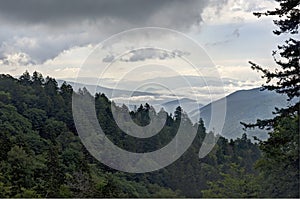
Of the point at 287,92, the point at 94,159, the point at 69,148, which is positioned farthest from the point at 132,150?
the point at 287,92

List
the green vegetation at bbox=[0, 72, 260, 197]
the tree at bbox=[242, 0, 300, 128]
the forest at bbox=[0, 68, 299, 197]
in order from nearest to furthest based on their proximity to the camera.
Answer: the tree at bbox=[242, 0, 300, 128], the forest at bbox=[0, 68, 299, 197], the green vegetation at bbox=[0, 72, 260, 197]

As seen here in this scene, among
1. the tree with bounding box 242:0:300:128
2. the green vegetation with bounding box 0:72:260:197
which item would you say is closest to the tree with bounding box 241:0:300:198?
the tree with bounding box 242:0:300:128

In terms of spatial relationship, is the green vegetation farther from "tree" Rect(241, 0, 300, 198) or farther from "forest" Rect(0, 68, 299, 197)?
"tree" Rect(241, 0, 300, 198)

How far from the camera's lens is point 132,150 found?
4644cm

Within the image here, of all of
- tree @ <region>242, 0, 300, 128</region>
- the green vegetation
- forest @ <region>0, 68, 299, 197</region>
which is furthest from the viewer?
the green vegetation

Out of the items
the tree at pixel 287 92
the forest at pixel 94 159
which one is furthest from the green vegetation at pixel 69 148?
the tree at pixel 287 92

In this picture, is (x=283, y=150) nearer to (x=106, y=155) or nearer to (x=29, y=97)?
(x=106, y=155)

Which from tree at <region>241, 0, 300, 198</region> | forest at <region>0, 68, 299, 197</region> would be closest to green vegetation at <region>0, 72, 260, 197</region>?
forest at <region>0, 68, 299, 197</region>

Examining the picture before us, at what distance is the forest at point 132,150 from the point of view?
11180 millimetres

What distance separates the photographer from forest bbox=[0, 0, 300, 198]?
1118cm

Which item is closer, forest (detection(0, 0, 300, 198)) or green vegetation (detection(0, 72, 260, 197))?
forest (detection(0, 0, 300, 198))

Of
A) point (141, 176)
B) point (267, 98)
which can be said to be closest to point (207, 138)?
point (141, 176)

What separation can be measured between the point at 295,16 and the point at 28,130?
37332 millimetres

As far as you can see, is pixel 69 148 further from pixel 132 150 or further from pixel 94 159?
pixel 132 150
